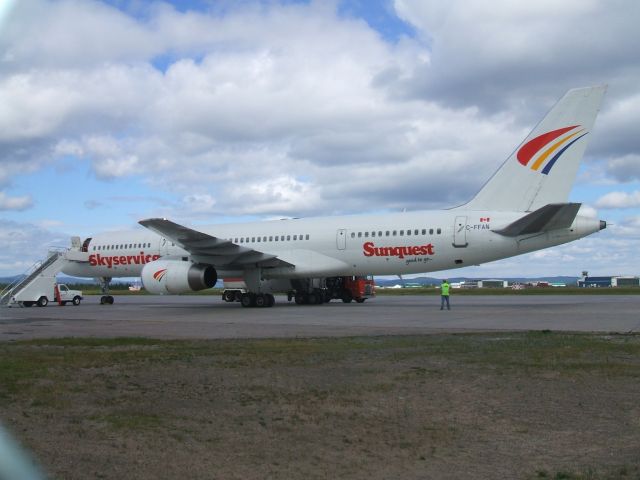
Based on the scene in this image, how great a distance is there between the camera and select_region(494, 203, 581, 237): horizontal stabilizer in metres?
22.2

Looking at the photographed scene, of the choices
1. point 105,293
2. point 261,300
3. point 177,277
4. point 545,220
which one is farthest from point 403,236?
point 105,293

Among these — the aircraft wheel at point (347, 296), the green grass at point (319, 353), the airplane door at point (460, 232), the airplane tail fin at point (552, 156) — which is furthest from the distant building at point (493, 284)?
the green grass at point (319, 353)

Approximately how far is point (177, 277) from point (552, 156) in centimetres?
1553

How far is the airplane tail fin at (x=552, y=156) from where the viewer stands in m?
23.8

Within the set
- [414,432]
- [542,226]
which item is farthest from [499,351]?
[542,226]

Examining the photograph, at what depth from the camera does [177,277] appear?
27.3 metres

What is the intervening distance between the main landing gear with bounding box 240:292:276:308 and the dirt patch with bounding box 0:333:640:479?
57.0 feet

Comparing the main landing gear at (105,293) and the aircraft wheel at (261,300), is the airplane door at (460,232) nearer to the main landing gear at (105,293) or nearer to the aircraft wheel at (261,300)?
the aircraft wheel at (261,300)

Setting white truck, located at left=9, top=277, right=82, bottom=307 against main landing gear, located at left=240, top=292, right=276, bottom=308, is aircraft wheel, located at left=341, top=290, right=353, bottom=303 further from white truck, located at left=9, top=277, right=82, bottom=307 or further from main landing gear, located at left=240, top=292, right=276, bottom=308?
white truck, located at left=9, top=277, right=82, bottom=307

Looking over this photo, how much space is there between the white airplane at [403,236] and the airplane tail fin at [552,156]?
0.12 feet

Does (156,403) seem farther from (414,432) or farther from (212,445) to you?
(414,432)

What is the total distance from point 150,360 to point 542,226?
55.7ft

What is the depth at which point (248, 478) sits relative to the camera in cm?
488

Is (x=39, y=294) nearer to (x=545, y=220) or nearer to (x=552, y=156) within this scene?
(x=545, y=220)
